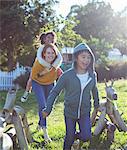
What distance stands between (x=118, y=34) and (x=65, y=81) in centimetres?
5398

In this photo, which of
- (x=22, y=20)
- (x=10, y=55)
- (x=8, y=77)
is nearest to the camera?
(x=22, y=20)

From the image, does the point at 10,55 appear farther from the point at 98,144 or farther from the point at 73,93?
the point at 73,93

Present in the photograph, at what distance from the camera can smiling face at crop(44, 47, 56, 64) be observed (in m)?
5.66

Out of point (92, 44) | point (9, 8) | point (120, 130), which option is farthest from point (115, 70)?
point (120, 130)

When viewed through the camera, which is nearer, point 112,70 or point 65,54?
point 112,70

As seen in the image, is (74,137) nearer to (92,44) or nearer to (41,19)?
(41,19)

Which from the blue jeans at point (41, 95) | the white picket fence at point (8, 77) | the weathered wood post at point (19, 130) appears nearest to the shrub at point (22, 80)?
the white picket fence at point (8, 77)

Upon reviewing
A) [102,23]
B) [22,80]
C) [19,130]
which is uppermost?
[102,23]

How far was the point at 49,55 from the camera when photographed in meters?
5.69

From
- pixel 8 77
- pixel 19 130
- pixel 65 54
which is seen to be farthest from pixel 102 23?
pixel 19 130

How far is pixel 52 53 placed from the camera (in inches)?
224

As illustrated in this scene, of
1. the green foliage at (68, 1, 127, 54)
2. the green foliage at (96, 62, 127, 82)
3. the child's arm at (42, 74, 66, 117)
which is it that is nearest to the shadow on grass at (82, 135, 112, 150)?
the child's arm at (42, 74, 66, 117)

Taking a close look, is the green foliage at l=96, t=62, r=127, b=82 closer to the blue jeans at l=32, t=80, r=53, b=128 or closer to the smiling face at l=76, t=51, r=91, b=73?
the blue jeans at l=32, t=80, r=53, b=128

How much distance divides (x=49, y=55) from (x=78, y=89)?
1.28 meters
